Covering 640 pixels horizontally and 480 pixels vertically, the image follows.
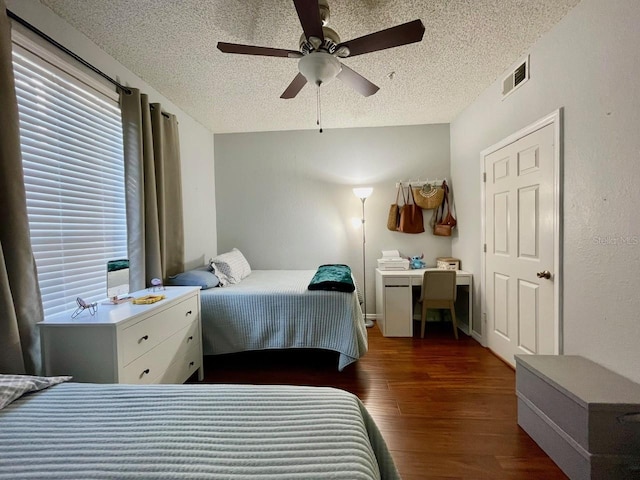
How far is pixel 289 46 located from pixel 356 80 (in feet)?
1.90

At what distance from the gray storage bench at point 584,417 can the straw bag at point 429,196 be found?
2193 millimetres

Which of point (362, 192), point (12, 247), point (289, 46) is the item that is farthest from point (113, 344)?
point (362, 192)

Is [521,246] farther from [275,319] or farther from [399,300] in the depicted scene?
[275,319]

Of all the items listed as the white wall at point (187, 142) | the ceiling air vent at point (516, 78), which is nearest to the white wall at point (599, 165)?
the ceiling air vent at point (516, 78)

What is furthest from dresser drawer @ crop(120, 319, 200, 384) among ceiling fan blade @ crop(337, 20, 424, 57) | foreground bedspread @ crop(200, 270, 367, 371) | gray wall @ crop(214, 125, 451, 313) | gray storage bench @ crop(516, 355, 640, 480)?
gray storage bench @ crop(516, 355, 640, 480)

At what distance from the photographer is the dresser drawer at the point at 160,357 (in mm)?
1412

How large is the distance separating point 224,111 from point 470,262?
332 cm

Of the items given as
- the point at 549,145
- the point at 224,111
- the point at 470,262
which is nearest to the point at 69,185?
the point at 224,111

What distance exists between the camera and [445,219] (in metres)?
3.42

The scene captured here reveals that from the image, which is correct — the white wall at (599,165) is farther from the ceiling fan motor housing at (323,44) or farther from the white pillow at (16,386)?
the white pillow at (16,386)

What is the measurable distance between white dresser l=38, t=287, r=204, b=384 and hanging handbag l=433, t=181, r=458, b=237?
10.3ft

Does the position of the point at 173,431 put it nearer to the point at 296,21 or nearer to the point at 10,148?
the point at 10,148

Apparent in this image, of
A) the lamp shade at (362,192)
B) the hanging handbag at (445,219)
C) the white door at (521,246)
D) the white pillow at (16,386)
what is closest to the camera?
the white pillow at (16,386)

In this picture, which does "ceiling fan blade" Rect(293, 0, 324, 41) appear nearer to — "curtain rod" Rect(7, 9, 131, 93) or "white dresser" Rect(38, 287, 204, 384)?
"curtain rod" Rect(7, 9, 131, 93)
